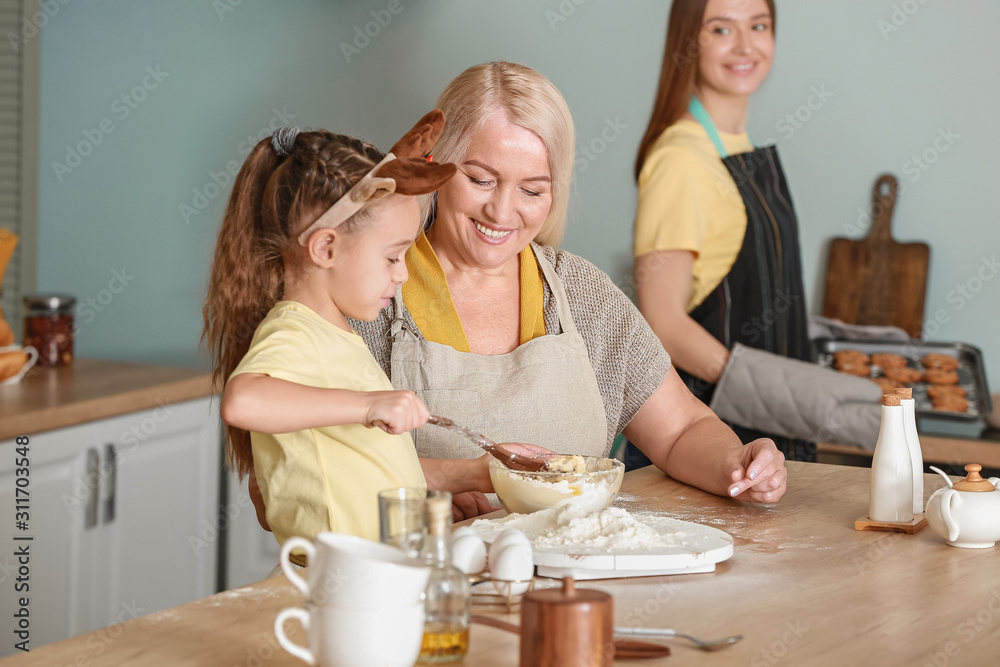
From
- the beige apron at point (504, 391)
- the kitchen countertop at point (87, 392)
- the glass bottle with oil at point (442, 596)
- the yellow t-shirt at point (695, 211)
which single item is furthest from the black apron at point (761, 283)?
the glass bottle with oil at point (442, 596)

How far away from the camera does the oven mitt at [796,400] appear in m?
2.55

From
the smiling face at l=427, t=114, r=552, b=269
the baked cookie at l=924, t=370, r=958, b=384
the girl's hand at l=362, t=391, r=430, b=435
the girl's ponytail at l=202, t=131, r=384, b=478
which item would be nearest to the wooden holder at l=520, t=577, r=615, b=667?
the girl's hand at l=362, t=391, r=430, b=435

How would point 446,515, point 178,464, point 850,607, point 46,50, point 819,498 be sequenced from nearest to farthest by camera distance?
point 446,515, point 850,607, point 819,498, point 178,464, point 46,50

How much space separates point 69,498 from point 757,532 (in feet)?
5.54

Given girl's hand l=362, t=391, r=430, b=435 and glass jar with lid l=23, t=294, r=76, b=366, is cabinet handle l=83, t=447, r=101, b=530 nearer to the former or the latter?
glass jar with lid l=23, t=294, r=76, b=366

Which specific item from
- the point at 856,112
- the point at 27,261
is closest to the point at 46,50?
the point at 27,261

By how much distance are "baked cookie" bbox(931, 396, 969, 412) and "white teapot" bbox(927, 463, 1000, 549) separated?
54.6 inches

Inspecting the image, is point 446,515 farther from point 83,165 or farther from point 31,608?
point 83,165

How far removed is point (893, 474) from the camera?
135 centimetres

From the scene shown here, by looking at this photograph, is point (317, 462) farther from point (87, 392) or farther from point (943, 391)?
point (943, 391)

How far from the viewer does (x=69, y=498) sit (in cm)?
235

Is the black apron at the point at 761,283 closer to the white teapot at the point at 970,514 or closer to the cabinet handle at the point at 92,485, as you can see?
the white teapot at the point at 970,514

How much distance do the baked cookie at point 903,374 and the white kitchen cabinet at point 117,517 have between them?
173cm

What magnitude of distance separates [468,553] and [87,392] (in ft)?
5.70
